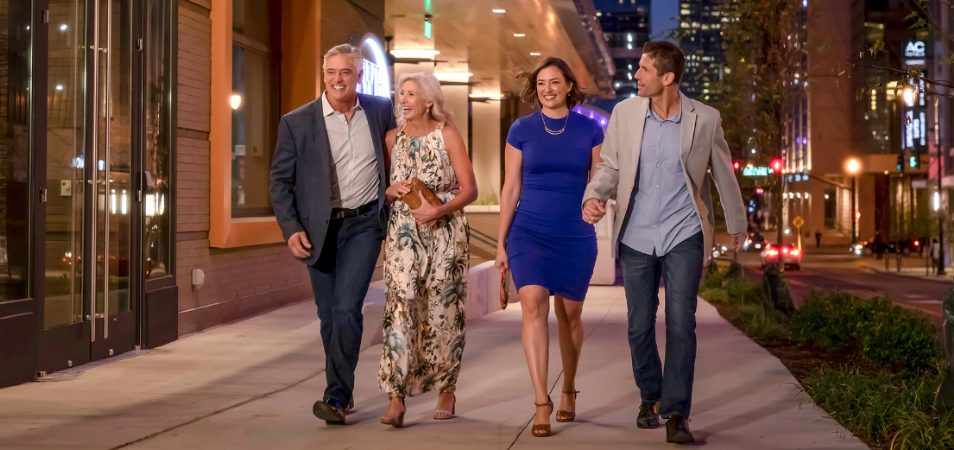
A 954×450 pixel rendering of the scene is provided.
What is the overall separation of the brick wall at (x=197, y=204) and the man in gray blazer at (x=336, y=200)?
473 centimetres

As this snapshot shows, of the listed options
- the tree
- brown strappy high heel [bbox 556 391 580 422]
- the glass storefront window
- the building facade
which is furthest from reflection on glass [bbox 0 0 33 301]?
the tree

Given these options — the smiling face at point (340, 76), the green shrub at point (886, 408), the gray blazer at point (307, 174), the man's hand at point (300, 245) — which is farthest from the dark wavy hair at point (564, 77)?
the green shrub at point (886, 408)

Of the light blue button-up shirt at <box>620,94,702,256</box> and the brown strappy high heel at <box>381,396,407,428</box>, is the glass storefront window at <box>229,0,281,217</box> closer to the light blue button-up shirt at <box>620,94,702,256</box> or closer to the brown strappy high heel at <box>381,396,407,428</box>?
the brown strappy high heel at <box>381,396,407,428</box>

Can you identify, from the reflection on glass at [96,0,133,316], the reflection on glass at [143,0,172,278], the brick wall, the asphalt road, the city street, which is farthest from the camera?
the city street

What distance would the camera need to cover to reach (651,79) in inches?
284

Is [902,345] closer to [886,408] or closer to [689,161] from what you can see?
[886,408]

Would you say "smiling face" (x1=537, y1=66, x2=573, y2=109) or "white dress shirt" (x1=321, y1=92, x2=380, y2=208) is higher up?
"smiling face" (x1=537, y1=66, x2=573, y2=109)

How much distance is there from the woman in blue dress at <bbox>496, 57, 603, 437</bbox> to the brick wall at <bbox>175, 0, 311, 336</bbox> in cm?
533

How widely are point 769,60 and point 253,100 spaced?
956 cm

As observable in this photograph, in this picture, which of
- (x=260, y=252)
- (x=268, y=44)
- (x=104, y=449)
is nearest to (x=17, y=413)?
(x=104, y=449)

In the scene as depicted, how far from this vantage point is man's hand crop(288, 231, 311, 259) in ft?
24.4

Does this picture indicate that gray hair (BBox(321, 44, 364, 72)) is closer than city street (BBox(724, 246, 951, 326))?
Yes

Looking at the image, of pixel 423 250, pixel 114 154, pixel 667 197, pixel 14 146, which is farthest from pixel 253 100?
pixel 667 197

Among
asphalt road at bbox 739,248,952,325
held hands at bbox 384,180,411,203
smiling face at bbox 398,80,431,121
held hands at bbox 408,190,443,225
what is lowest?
asphalt road at bbox 739,248,952,325
